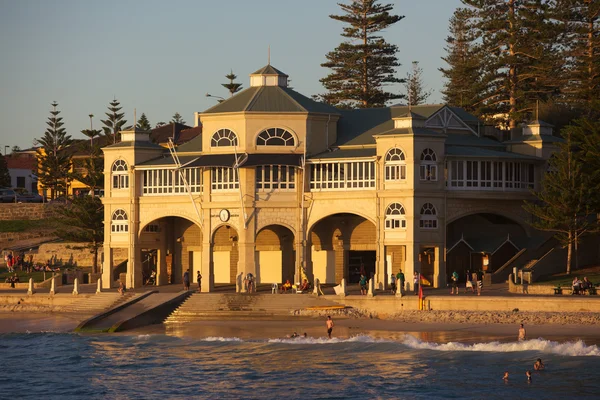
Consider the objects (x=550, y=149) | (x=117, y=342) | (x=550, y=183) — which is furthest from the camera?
(x=550, y=149)

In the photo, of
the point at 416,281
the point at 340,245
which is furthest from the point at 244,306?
the point at 340,245

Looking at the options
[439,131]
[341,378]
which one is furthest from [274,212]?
[341,378]

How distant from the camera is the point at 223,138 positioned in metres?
62.3

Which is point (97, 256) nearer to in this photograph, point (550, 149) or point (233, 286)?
point (233, 286)

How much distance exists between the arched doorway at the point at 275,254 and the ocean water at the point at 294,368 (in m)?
13.5

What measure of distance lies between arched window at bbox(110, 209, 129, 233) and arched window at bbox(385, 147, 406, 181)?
573 inches

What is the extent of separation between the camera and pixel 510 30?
7788cm

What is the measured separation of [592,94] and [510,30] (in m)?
→ 7.29

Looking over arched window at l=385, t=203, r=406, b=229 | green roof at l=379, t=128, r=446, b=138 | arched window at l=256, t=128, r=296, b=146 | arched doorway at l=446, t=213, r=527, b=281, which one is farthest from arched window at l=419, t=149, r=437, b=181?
arched window at l=256, t=128, r=296, b=146

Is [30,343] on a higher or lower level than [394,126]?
lower

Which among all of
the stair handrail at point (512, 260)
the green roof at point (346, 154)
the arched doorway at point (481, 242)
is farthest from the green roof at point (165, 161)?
the stair handrail at point (512, 260)

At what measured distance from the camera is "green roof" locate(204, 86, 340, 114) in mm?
61906

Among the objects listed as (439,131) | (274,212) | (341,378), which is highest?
(439,131)

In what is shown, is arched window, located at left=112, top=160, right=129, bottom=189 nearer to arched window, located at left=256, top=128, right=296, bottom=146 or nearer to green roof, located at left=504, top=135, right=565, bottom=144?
arched window, located at left=256, top=128, right=296, bottom=146
